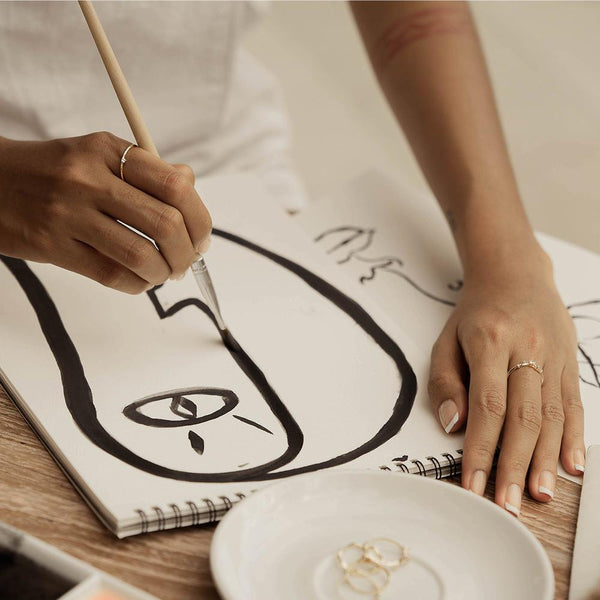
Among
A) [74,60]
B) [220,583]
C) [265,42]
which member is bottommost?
[220,583]

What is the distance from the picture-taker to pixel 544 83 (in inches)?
54.2

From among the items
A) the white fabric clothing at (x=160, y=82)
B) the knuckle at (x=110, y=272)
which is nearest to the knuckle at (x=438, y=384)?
the knuckle at (x=110, y=272)

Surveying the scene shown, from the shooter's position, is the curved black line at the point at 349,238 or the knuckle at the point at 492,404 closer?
the knuckle at the point at 492,404

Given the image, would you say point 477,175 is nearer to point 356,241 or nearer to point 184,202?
point 356,241

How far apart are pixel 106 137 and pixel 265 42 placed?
4.82ft

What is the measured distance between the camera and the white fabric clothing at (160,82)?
2.43 ft

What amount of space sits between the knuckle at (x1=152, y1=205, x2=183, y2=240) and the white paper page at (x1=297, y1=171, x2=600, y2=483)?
203 mm

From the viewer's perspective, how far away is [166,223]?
500 mm

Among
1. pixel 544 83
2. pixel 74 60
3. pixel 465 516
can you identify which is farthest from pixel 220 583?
pixel 544 83

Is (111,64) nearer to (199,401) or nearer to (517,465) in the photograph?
(199,401)

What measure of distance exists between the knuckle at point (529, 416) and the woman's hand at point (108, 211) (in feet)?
0.76

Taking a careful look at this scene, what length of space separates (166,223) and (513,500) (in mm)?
262

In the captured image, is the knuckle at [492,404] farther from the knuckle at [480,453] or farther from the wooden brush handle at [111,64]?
the wooden brush handle at [111,64]

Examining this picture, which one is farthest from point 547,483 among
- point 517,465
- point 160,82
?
point 160,82
